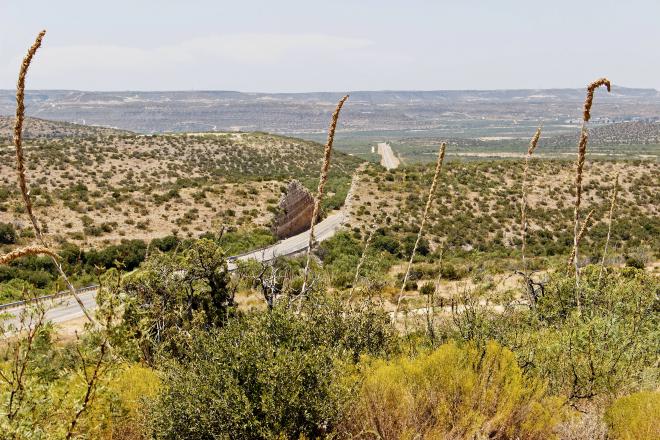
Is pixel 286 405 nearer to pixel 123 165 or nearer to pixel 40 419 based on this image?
pixel 40 419

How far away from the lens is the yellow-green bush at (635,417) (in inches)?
328

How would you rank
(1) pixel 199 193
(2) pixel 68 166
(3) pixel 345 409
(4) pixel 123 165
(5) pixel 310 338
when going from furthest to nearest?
(4) pixel 123 165, (2) pixel 68 166, (1) pixel 199 193, (5) pixel 310 338, (3) pixel 345 409

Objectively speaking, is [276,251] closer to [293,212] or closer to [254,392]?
[293,212]

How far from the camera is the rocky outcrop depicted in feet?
179

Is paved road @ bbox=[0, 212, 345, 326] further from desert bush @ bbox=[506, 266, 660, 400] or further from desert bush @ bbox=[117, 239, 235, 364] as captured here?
desert bush @ bbox=[506, 266, 660, 400]

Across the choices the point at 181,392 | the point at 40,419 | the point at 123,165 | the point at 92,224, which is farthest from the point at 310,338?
the point at 123,165

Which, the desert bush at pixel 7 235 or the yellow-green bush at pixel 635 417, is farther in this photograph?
the desert bush at pixel 7 235

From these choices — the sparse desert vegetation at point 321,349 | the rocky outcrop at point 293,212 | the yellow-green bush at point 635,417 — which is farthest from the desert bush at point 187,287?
the rocky outcrop at point 293,212

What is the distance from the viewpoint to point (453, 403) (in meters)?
8.95

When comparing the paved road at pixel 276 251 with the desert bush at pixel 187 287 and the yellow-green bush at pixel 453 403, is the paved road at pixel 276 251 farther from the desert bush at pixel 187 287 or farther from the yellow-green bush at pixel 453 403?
the yellow-green bush at pixel 453 403

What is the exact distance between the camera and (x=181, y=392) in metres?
8.07

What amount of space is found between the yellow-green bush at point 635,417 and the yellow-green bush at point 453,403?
86 centimetres

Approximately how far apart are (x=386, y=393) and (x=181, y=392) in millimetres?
3297

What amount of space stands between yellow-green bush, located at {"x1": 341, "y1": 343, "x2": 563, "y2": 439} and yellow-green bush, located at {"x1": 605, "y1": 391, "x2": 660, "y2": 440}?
86 centimetres
